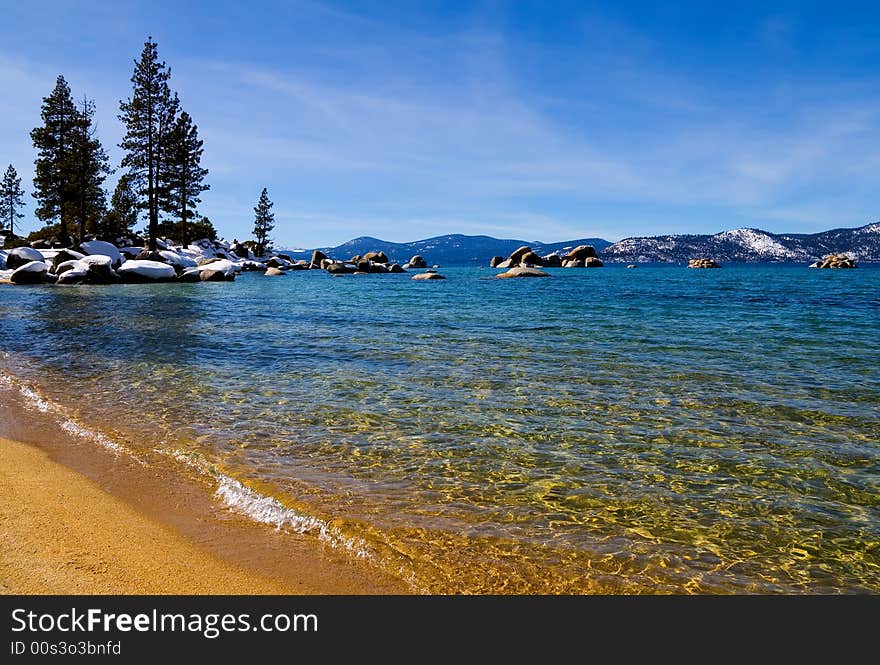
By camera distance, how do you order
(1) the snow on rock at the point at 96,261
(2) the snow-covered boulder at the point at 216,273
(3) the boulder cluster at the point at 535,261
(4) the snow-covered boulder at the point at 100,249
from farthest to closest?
(3) the boulder cluster at the point at 535,261
(2) the snow-covered boulder at the point at 216,273
(4) the snow-covered boulder at the point at 100,249
(1) the snow on rock at the point at 96,261

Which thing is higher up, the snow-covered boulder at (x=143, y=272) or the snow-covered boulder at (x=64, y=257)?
the snow-covered boulder at (x=64, y=257)

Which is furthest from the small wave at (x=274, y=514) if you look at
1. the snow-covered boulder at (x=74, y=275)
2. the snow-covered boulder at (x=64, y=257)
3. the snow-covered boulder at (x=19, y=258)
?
the snow-covered boulder at (x=19, y=258)

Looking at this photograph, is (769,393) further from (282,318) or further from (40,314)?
(40,314)

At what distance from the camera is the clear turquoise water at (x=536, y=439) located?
183 inches

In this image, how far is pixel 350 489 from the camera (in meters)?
5.92

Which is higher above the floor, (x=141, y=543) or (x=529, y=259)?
(x=529, y=259)

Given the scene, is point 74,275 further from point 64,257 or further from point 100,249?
point 100,249

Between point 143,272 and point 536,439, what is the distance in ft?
150

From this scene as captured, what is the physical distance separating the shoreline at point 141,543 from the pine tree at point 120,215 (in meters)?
63.6

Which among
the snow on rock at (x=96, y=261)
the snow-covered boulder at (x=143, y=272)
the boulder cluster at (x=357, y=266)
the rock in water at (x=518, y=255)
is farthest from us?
the rock in water at (x=518, y=255)

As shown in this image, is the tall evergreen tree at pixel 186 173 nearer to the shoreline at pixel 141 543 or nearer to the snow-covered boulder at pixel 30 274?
the snow-covered boulder at pixel 30 274

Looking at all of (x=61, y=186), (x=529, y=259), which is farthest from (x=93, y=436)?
(x=529, y=259)

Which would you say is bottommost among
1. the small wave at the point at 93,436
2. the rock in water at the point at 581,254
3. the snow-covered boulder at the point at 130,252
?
the small wave at the point at 93,436

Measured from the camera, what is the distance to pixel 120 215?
69562 millimetres
